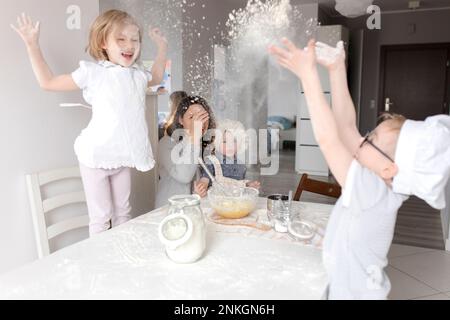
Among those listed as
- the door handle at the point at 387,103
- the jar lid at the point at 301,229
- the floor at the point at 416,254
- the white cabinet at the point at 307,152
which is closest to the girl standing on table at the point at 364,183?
the jar lid at the point at 301,229

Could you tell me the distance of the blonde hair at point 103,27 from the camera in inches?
44.6

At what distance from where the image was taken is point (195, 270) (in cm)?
77

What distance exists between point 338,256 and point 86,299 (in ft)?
1.38

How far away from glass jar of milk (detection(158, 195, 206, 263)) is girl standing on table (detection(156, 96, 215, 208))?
69cm

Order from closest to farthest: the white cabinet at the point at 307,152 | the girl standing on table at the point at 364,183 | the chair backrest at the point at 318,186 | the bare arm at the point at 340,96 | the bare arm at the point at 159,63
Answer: the girl standing on table at the point at 364,183, the bare arm at the point at 340,96, the bare arm at the point at 159,63, the chair backrest at the point at 318,186, the white cabinet at the point at 307,152

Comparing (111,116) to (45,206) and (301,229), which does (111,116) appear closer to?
(45,206)

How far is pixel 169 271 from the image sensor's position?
2.51 ft

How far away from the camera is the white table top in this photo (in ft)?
2.26

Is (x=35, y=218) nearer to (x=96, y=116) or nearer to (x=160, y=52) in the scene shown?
(x=96, y=116)

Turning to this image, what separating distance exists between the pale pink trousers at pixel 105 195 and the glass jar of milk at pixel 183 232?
1.41ft

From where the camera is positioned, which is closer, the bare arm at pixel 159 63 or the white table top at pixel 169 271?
the white table top at pixel 169 271

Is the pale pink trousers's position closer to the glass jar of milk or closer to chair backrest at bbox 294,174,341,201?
the glass jar of milk

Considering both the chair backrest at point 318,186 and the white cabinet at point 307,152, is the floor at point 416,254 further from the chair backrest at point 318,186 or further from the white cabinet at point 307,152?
the white cabinet at point 307,152

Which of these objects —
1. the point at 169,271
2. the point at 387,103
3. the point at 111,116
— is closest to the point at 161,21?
the point at 111,116
